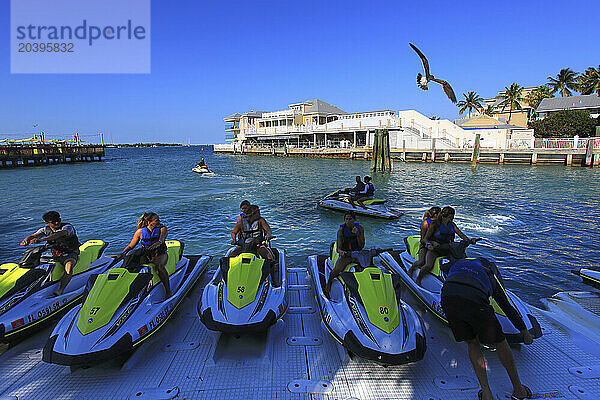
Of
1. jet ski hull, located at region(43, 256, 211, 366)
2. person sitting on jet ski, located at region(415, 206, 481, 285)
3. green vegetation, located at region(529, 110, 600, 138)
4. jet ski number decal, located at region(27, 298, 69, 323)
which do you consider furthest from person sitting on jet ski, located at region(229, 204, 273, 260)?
green vegetation, located at region(529, 110, 600, 138)

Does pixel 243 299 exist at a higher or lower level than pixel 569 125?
lower

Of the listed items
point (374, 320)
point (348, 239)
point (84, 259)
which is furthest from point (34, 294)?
point (374, 320)

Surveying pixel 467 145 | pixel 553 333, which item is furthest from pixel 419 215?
pixel 467 145

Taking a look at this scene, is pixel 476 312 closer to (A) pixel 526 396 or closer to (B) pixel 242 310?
(A) pixel 526 396

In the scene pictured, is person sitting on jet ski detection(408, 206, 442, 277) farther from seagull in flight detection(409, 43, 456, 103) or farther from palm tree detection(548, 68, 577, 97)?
palm tree detection(548, 68, 577, 97)

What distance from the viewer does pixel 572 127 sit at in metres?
43.5

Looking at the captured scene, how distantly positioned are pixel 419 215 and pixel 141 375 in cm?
1352

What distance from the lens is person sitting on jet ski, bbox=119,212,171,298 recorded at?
5.68m

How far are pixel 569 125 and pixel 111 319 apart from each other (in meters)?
55.6

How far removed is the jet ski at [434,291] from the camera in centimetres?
455

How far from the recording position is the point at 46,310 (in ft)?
17.1

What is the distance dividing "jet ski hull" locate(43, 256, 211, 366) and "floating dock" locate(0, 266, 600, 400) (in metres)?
0.39

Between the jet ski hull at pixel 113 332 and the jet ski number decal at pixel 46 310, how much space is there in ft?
3.06

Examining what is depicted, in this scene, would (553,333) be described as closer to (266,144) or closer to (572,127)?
(572,127)
